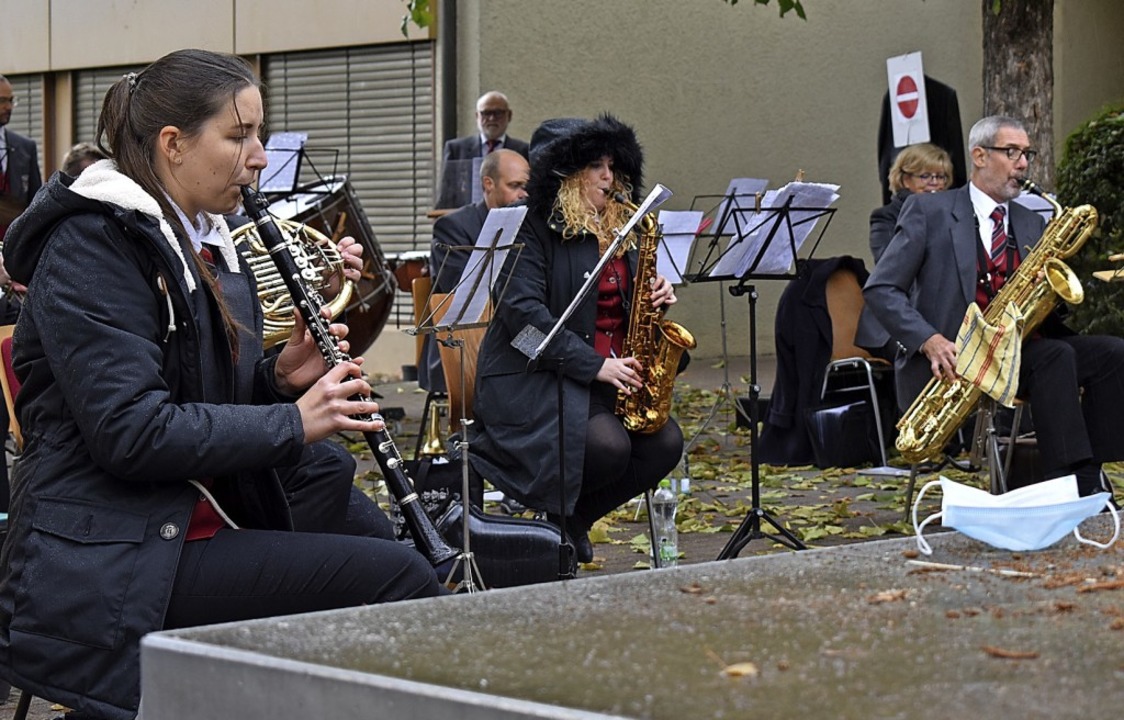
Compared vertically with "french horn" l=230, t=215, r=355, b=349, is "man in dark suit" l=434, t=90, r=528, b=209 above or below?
above

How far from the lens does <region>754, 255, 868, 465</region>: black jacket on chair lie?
937cm

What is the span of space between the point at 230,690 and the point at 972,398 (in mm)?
5381

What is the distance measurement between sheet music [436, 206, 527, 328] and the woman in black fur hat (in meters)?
0.22

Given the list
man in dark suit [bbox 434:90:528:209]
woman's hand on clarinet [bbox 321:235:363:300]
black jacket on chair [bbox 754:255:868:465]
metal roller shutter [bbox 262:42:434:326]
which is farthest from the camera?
metal roller shutter [bbox 262:42:434:326]

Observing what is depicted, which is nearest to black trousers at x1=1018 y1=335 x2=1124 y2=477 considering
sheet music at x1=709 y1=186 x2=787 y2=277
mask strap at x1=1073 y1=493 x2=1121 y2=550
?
sheet music at x1=709 y1=186 x2=787 y2=277

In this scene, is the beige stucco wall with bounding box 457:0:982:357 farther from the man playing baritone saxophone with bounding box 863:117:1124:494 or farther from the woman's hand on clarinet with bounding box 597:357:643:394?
the woman's hand on clarinet with bounding box 597:357:643:394

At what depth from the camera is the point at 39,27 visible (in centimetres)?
1683

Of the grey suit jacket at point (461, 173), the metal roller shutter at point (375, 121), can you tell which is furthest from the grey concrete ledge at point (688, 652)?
the metal roller shutter at point (375, 121)

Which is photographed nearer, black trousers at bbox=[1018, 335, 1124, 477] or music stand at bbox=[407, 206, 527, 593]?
music stand at bbox=[407, 206, 527, 593]

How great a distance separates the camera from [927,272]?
7156 millimetres

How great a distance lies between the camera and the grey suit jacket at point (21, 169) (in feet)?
33.9

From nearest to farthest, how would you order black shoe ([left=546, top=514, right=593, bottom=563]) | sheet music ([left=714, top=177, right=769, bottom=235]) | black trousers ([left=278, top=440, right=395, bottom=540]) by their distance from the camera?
black trousers ([left=278, top=440, right=395, bottom=540]), black shoe ([left=546, top=514, right=593, bottom=563]), sheet music ([left=714, top=177, right=769, bottom=235])

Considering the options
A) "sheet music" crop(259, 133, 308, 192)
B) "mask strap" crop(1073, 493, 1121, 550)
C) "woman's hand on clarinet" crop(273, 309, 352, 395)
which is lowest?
"mask strap" crop(1073, 493, 1121, 550)

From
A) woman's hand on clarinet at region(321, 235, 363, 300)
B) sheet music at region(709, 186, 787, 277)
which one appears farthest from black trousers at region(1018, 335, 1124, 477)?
woman's hand on clarinet at region(321, 235, 363, 300)
